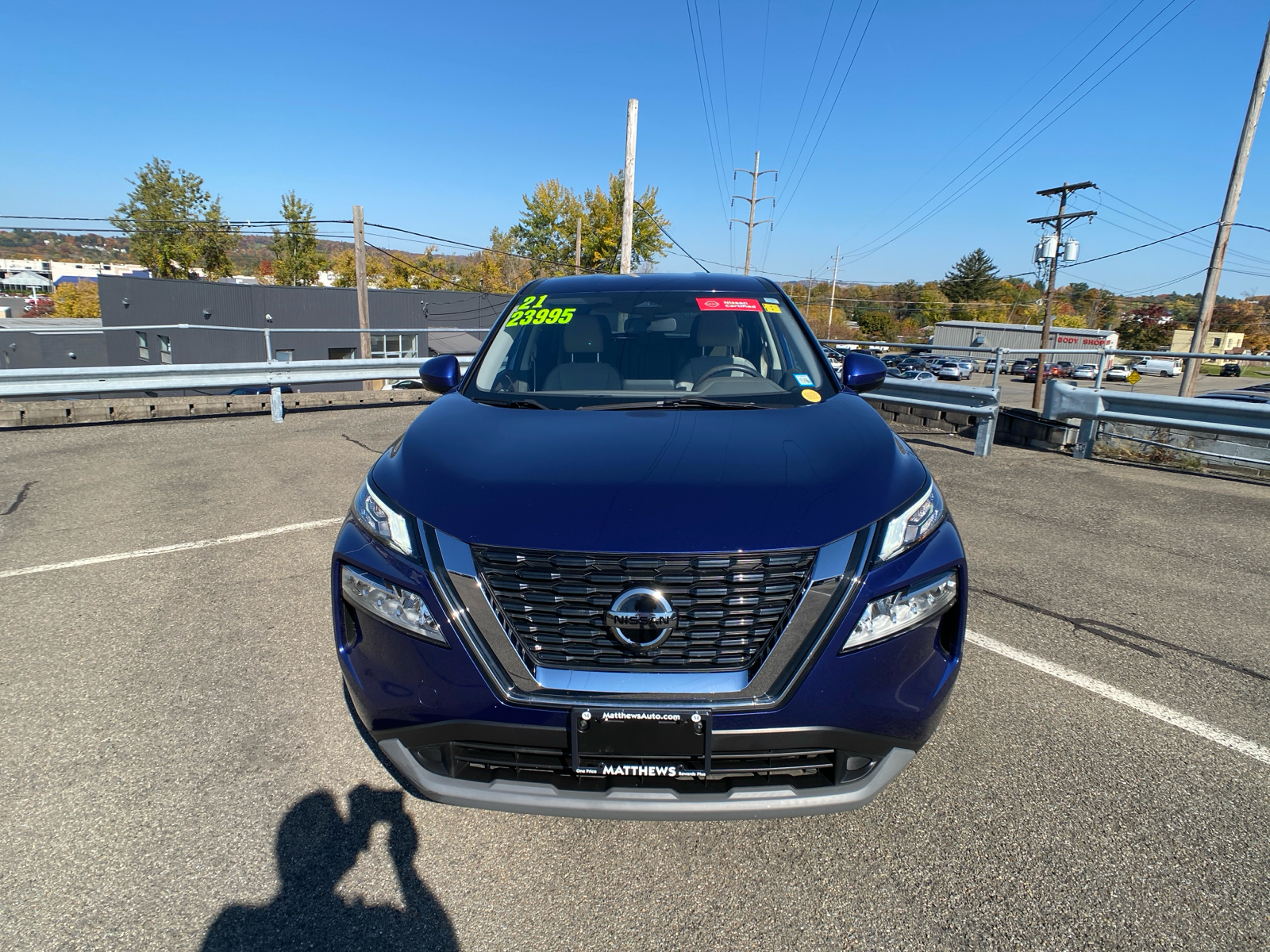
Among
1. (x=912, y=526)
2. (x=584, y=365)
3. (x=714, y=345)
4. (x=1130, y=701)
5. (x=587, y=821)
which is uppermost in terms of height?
(x=714, y=345)

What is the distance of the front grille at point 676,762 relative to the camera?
1739mm

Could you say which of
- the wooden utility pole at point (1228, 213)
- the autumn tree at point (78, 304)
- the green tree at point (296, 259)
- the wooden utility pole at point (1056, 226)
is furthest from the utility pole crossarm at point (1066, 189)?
the autumn tree at point (78, 304)

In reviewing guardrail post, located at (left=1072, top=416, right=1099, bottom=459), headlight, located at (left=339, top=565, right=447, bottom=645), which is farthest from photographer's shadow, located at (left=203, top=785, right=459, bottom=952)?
guardrail post, located at (left=1072, top=416, right=1099, bottom=459)

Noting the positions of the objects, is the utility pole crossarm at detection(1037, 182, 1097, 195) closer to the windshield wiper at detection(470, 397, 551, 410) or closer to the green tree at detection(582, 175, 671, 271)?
the green tree at detection(582, 175, 671, 271)

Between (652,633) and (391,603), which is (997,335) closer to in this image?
A: (652,633)

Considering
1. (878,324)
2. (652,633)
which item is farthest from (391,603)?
(878,324)

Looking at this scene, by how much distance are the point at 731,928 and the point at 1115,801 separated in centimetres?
142

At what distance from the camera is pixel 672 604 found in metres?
1.74

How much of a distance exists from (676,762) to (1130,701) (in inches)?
90.9

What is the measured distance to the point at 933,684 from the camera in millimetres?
1879

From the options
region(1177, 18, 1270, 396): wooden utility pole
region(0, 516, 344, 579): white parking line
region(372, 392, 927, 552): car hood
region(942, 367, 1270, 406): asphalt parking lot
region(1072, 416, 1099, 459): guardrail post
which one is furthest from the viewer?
region(942, 367, 1270, 406): asphalt parking lot

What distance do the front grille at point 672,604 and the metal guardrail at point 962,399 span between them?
20.9 feet

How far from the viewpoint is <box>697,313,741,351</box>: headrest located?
10.9 feet

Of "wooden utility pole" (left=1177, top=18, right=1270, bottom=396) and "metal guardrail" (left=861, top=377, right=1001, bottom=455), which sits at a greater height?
"wooden utility pole" (left=1177, top=18, right=1270, bottom=396)
